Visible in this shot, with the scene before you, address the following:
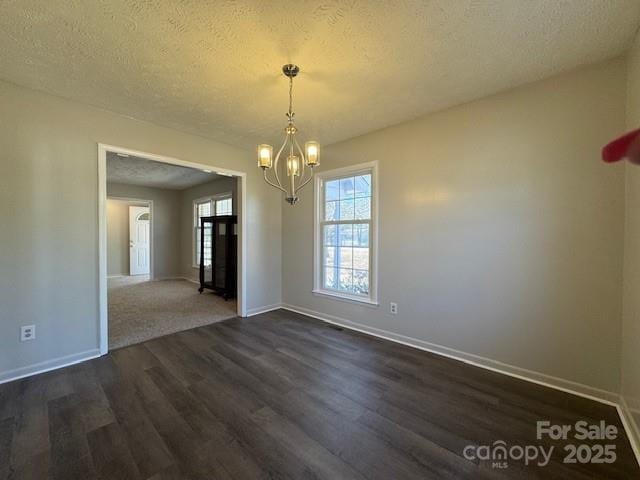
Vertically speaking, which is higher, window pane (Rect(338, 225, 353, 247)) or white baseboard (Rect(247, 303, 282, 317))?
window pane (Rect(338, 225, 353, 247))

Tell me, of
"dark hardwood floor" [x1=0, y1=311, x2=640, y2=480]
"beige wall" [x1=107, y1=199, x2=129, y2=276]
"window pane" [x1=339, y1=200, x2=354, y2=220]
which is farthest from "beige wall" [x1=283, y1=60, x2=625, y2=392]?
"beige wall" [x1=107, y1=199, x2=129, y2=276]

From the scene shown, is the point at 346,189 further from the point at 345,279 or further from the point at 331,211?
the point at 345,279

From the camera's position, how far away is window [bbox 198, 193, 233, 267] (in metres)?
5.79

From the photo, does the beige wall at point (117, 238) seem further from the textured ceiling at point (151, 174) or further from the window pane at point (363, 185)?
the window pane at point (363, 185)

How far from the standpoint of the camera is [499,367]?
2.30m

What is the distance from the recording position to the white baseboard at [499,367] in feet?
6.31

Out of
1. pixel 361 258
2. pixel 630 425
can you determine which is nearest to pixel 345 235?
pixel 361 258

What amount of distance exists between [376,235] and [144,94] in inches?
107

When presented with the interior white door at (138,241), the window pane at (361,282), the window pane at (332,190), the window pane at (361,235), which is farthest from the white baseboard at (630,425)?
the interior white door at (138,241)

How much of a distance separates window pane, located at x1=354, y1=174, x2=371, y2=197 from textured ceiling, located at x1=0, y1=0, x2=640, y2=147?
95cm

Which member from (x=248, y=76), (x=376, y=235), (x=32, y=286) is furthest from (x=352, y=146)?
(x=32, y=286)

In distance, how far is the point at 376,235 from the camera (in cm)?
311

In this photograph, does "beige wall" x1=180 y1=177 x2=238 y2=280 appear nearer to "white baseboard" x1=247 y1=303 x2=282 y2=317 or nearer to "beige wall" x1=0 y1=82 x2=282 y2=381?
"white baseboard" x1=247 y1=303 x2=282 y2=317

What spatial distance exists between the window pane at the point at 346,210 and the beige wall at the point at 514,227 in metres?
0.51
